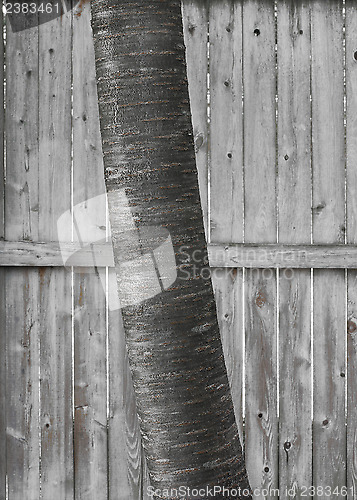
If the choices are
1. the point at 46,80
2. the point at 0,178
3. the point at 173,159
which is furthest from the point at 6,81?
the point at 173,159

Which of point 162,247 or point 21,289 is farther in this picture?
point 21,289

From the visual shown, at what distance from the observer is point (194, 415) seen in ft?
2.30

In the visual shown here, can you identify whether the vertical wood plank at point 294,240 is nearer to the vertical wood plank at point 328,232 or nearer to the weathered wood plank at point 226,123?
the vertical wood plank at point 328,232

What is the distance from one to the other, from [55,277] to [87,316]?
210mm

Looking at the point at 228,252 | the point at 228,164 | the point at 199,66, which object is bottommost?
the point at 228,252

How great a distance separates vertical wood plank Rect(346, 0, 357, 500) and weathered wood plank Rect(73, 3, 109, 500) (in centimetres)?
105

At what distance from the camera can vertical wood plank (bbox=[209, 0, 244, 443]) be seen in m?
2.17

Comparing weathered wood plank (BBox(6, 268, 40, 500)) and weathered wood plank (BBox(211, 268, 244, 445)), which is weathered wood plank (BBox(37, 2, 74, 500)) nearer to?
weathered wood plank (BBox(6, 268, 40, 500))

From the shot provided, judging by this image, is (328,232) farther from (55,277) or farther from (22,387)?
(22,387)

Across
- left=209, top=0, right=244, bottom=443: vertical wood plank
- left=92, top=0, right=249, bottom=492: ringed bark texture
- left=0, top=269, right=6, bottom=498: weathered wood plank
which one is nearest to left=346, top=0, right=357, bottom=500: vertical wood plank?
left=209, top=0, right=244, bottom=443: vertical wood plank

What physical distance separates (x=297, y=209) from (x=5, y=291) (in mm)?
1278

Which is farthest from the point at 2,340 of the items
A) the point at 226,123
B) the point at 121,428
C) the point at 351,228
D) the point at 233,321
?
the point at 351,228

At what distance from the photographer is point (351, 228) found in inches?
87.4

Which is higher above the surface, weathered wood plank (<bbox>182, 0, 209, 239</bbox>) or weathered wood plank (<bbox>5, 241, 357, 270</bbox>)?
weathered wood plank (<bbox>182, 0, 209, 239</bbox>)
